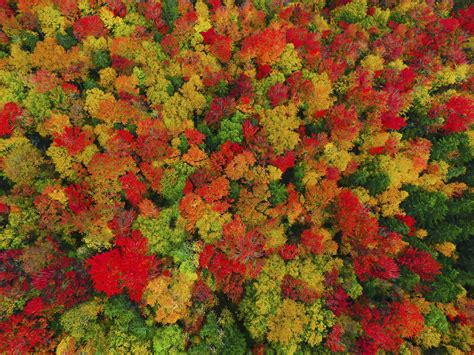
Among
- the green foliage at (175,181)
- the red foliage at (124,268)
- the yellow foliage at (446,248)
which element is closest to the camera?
the red foliage at (124,268)

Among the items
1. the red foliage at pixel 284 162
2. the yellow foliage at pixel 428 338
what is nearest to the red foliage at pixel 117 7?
the red foliage at pixel 284 162

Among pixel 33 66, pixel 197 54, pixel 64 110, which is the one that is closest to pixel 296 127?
pixel 197 54

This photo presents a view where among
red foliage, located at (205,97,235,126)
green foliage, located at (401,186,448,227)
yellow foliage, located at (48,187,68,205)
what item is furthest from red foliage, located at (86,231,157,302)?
green foliage, located at (401,186,448,227)

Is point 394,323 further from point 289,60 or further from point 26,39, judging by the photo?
point 26,39

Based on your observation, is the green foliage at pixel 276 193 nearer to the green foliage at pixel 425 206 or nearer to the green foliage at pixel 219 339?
the green foliage at pixel 219 339

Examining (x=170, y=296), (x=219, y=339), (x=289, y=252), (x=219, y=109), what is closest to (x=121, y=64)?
(x=219, y=109)

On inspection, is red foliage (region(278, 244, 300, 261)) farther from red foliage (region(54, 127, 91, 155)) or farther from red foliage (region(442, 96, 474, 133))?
red foliage (region(442, 96, 474, 133))

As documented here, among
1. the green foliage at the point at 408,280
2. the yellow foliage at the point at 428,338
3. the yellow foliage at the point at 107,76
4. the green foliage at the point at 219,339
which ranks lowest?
the yellow foliage at the point at 428,338
